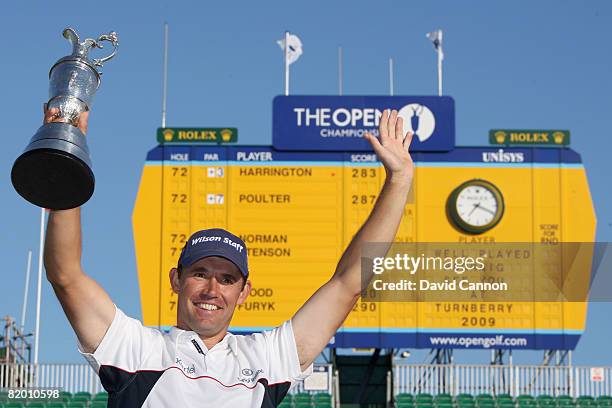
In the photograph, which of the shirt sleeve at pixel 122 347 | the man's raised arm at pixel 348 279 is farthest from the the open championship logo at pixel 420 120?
the shirt sleeve at pixel 122 347

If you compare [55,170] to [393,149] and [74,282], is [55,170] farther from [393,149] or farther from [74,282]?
[393,149]

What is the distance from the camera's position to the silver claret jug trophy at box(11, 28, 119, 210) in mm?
3977

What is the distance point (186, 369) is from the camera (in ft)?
14.6

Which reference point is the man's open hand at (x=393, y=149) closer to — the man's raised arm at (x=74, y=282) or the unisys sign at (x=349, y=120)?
the man's raised arm at (x=74, y=282)

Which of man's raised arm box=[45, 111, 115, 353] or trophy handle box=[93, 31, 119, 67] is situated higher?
trophy handle box=[93, 31, 119, 67]

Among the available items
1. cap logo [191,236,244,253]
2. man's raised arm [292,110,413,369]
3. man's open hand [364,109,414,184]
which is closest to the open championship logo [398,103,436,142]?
man's open hand [364,109,414,184]

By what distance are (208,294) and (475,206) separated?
17.3 metres

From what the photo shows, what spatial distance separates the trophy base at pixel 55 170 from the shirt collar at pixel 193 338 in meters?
0.79

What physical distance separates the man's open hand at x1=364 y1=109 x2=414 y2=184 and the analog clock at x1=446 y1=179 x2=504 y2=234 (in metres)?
16.5

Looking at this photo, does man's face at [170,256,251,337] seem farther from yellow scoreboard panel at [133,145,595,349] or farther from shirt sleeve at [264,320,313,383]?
yellow scoreboard panel at [133,145,595,349]

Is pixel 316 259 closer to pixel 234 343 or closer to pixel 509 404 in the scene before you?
pixel 509 404

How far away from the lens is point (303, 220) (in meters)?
21.1

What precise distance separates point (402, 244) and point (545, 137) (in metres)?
3.85

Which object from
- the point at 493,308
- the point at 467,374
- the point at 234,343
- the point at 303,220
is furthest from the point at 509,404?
the point at 234,343
